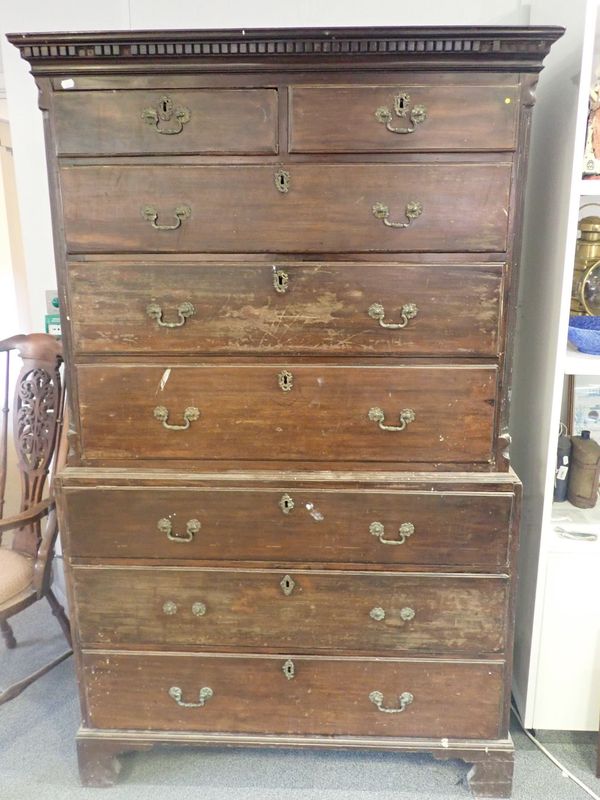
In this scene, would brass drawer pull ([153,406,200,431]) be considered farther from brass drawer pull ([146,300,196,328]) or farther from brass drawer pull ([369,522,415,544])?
brass drawer pull ([369,522,415,544])

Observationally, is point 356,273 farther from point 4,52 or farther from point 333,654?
point 4,52

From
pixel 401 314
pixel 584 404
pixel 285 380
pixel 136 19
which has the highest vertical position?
pixel 136 19

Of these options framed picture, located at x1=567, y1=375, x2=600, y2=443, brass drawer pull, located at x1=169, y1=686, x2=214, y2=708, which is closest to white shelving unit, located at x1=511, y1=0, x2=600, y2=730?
framed picture, located at x1=567, y1=375, x2=600, y2=443

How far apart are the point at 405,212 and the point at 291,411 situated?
527 millimetres

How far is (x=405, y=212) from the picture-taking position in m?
1.43

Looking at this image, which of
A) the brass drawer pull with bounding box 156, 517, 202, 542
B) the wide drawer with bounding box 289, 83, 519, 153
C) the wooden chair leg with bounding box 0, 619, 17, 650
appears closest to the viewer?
the wide drawer with bounding box 289, 83, 519, 153

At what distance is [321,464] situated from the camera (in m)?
1.57

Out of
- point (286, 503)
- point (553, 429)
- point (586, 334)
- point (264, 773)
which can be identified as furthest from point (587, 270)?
point (264, 773)

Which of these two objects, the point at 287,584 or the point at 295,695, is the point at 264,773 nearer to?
the point at 295,695

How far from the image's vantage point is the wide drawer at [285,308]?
1.47 metres

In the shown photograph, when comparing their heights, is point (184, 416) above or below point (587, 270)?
below

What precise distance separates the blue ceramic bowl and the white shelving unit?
0.09 ft

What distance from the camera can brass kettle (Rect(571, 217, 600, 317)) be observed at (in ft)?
5.64

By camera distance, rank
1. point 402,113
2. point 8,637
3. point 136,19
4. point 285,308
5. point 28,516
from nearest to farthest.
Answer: point 402,113, point 285,308, point 28,516, point 136,19, point 8,637
